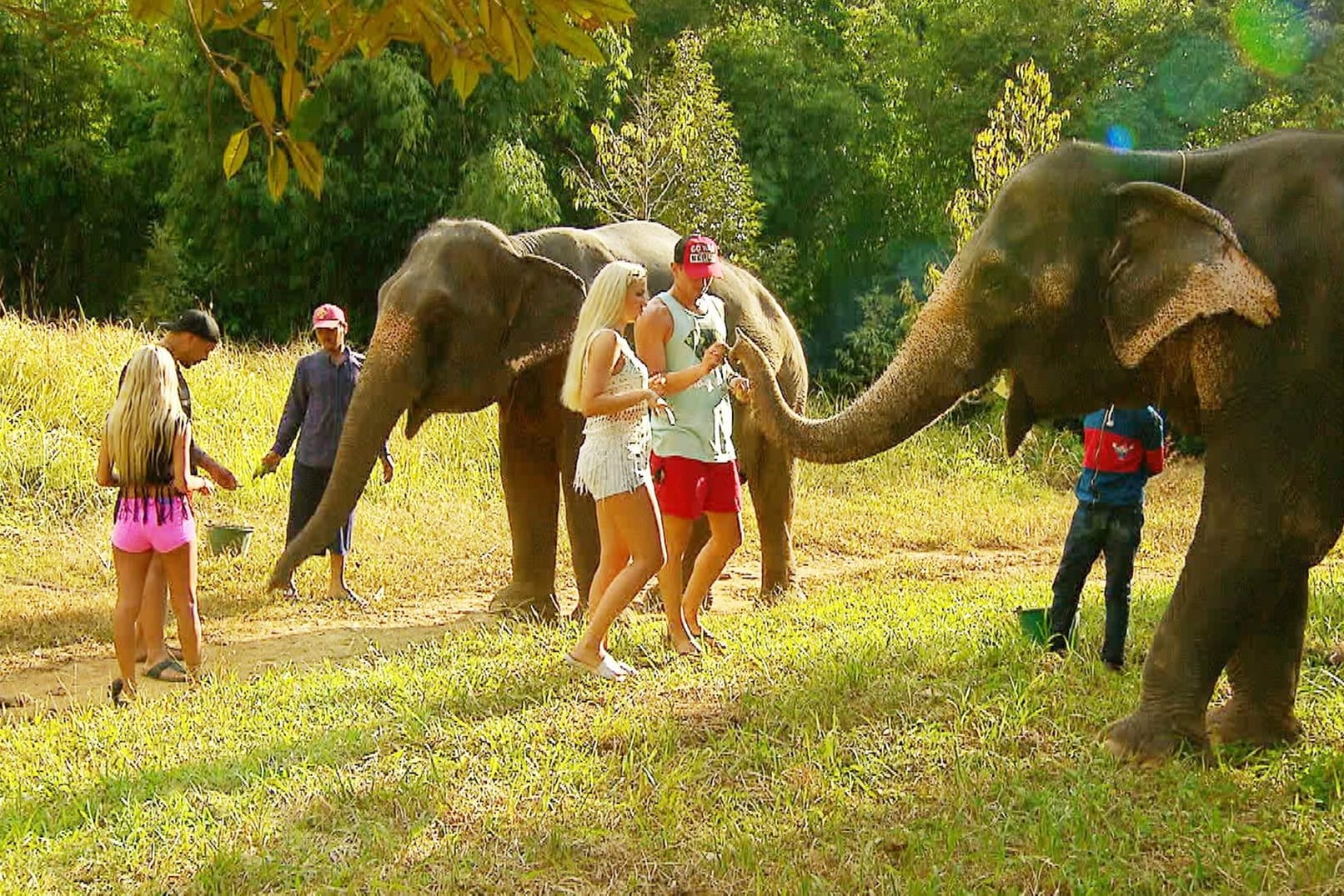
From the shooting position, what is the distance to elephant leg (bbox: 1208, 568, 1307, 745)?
4.77 meters

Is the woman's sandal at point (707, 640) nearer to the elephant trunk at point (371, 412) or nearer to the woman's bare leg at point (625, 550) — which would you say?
the woman's bare leg at point (625, 550)

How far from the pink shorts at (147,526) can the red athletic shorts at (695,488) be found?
88.0 inches

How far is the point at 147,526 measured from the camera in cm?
639

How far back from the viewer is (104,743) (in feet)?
18.7

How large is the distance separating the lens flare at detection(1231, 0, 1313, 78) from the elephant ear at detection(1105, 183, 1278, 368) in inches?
688

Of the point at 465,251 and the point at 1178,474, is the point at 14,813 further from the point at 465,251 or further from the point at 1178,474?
the point at 1178,474

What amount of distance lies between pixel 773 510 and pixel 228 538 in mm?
3922

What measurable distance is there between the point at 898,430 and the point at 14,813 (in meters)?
3.37

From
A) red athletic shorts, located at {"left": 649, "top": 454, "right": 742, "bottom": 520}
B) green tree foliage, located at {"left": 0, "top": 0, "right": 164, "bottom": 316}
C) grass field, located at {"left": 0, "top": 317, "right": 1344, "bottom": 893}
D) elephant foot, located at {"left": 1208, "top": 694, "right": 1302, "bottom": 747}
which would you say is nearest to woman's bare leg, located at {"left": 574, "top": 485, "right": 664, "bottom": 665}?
grass field, located at {"left": 0, "top": 317, "right": 1344, "bottom": 893}

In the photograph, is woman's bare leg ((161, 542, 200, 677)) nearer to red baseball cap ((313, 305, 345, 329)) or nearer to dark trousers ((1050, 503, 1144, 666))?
red baseball cap ((313, 305, 345, 329))

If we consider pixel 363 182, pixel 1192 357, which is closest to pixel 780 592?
pixel 1192 357

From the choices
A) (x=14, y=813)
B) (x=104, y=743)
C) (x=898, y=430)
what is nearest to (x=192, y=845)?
(x=14, y=813)

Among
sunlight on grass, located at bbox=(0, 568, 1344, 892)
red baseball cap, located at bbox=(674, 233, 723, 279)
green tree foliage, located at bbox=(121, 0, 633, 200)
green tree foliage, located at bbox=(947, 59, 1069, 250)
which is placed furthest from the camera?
green tree foliage, located at bbox=(947, 59, 1069, 250)

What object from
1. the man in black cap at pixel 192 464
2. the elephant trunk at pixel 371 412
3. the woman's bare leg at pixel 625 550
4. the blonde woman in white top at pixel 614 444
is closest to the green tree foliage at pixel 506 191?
the elephant trunk at pixel 371 412
